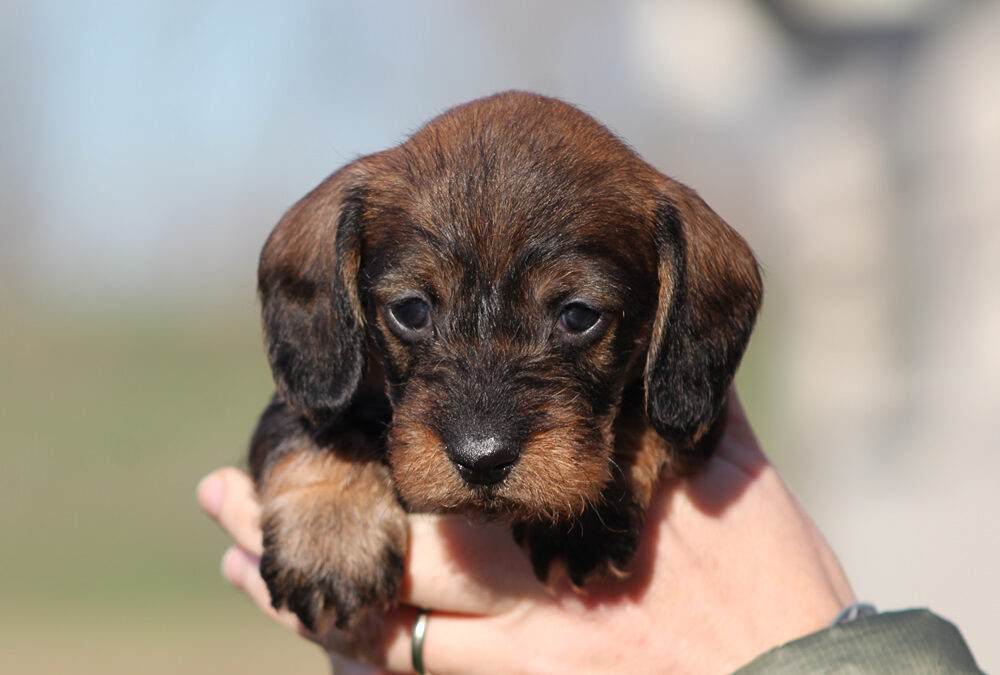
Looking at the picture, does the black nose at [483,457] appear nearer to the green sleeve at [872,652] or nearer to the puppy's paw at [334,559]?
the puppy's paw at [334,559]

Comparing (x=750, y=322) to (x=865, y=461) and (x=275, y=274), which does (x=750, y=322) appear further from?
(x=865, y=461)

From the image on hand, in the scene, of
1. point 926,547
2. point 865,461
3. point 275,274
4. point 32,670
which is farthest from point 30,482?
point 275,274

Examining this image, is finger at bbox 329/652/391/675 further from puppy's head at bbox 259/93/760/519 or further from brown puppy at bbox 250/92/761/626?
puppy's head at bbox 259/93/760/519

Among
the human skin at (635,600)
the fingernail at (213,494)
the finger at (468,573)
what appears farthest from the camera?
the fingernail at (213,494)

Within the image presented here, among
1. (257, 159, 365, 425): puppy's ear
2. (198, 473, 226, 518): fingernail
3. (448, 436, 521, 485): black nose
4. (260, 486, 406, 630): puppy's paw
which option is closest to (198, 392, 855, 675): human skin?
(260, 486, 406, 630): puppy's paw

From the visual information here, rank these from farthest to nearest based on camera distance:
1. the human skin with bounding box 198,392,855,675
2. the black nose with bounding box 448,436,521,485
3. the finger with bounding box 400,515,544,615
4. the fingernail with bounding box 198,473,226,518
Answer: the fingernail with bounding box 198,473,226,518
the finger with bounding box 400,515,544,615
the human skin with bounding box 198,392,855,675
the black nose with bounding box 448,436,521,485

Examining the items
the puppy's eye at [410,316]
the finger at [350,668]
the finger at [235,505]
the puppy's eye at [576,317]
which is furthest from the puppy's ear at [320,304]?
the finger at [350,668]
